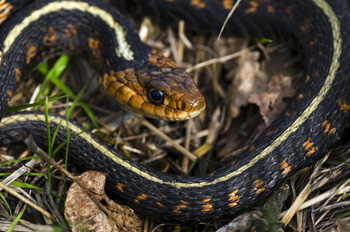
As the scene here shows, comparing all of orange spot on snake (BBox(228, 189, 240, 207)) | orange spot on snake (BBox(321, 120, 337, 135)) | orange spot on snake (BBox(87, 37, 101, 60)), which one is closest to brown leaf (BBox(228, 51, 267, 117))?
orange spot on snake (BBox(321, 120, 337, 135))

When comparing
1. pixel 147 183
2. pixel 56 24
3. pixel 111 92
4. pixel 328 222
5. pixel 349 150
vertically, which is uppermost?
pixel 56 24

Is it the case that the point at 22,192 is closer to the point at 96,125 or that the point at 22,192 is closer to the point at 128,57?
the point at 96,125

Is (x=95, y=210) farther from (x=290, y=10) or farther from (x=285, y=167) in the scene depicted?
(x=290, y=10)

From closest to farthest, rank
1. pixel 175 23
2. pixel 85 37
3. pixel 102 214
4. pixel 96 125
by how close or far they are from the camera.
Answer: pixel 102 214 < pixel 96 125 < pixel 85 37 < pixel 175 23

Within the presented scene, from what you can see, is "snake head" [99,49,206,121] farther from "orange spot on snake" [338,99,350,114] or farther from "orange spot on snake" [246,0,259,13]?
"orange spot on snake" [246,0,259,13]

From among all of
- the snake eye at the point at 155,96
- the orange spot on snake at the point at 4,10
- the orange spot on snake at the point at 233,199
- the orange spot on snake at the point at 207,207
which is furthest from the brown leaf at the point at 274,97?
the orange spot on snake at the point at 4,10

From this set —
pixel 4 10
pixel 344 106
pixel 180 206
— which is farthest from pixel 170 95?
pixel 4 10

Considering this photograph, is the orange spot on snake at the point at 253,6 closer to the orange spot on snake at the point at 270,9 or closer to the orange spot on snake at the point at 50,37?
the orange spot on snake at the point at 270,9

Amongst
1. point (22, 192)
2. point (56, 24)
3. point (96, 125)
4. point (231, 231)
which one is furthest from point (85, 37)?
point (231, 231)
